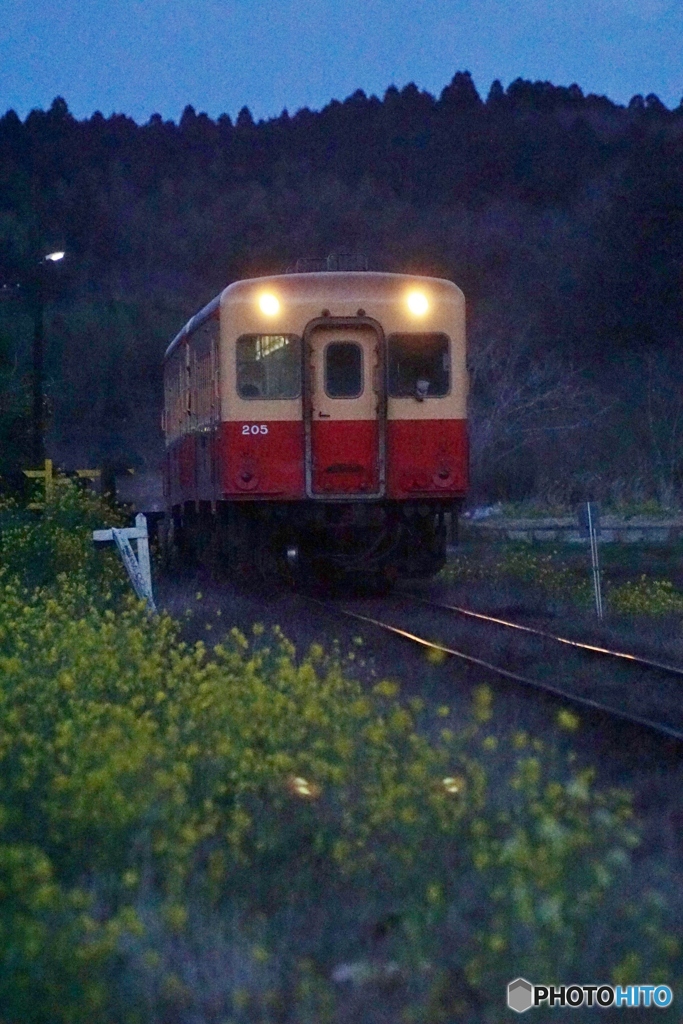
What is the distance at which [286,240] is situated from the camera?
197 feet

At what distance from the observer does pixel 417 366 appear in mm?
15992

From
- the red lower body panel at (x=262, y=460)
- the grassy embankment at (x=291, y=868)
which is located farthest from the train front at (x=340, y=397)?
the grassy embankment at (x=291, y=868)

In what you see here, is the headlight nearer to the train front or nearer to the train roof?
the train front

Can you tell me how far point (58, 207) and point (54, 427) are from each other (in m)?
27.4

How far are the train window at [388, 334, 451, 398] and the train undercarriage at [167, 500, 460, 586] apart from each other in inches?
47.2

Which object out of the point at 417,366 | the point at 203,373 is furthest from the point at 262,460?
the point at 203,373

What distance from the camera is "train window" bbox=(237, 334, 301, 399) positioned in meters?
15.8

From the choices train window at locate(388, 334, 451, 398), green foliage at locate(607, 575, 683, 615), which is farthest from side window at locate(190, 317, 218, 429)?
green foliage at locate(607, 575, 683, 615)

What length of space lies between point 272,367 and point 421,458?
1833 mm

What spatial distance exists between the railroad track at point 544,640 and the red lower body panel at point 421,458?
121cm

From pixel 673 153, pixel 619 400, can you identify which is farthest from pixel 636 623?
pixel 673 153

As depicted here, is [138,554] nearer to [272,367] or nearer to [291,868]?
[272,367]

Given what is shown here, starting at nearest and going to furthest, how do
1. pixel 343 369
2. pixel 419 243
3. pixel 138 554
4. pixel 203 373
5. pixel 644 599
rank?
pixel 138 554, pixel 644 599, pixel 343 369, pixel 203 373, pixel 419 243

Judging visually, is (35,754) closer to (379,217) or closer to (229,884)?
(229,884)
